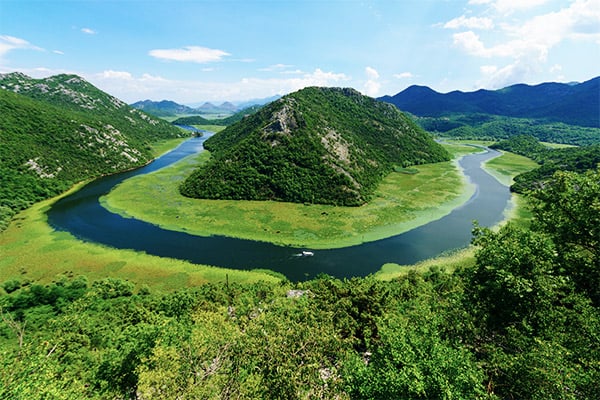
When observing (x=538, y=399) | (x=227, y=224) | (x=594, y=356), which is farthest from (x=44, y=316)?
(x=594, y=356)

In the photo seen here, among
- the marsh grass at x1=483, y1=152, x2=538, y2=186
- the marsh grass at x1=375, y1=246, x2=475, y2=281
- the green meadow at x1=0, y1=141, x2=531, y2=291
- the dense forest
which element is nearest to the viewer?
the dense forest

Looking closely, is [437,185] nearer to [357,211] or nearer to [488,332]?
[357,211]

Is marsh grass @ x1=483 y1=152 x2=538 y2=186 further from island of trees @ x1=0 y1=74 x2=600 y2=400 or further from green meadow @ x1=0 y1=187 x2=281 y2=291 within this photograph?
green meadow @ x1=0 y1=187 x2=281 y2=291

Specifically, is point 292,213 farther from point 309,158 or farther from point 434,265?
point 434,265

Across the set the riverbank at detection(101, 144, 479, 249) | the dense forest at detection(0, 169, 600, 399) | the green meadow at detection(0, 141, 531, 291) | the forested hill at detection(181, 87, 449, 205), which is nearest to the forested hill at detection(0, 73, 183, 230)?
the green meadow at detection(0, 141, 531, 291)

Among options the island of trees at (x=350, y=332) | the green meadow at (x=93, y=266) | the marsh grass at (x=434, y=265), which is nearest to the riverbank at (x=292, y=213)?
the marsh grass at (x=434, y=265)

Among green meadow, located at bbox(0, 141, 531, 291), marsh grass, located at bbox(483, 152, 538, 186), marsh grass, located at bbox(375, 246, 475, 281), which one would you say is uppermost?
marsh grass, located at bbox(483, 152, 538, 186)

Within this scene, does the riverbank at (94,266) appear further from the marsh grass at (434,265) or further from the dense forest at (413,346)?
the marsh grass at (434,265)
